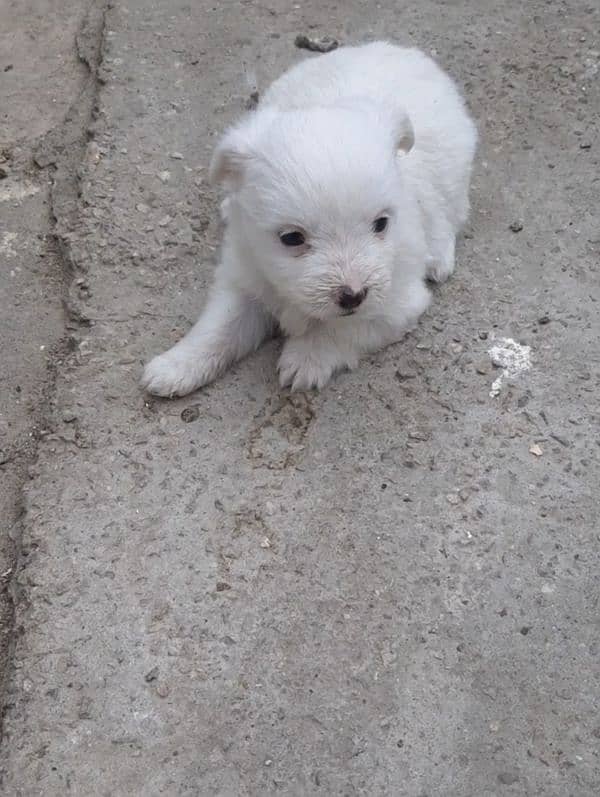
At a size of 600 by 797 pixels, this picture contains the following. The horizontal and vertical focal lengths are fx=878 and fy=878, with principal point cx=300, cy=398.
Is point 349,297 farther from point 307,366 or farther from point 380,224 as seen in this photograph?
point 307,366

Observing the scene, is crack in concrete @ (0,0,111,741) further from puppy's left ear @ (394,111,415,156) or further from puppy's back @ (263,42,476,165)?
puppy's left ear @ (394,111,415,156)

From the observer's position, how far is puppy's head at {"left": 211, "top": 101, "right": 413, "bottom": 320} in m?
2.90

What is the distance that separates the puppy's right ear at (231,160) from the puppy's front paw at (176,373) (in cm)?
68

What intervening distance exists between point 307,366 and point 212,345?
40 centimetres

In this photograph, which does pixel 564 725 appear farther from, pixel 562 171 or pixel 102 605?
pixel 562 171

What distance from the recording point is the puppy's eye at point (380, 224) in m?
3.06

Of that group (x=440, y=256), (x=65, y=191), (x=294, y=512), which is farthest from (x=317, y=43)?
(x=294, y=512)

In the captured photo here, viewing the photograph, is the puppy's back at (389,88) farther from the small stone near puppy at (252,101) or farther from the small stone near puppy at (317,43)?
the small stone near puppy at (317,43)

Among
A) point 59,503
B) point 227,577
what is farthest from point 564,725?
point 59,503

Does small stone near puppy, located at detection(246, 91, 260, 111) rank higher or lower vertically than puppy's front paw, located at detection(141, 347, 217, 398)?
higher

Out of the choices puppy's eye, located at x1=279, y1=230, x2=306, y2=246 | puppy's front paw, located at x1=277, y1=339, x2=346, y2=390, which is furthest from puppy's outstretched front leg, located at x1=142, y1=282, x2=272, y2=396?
puppy's eye, located at x1=279, y1=230, x2=306, y2=246

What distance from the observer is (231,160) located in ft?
10.6

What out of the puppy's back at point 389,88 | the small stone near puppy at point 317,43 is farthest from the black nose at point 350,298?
the small stone near puppy at point 317,43

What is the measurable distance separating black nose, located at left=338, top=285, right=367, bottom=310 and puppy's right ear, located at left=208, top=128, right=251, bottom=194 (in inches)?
26.0
